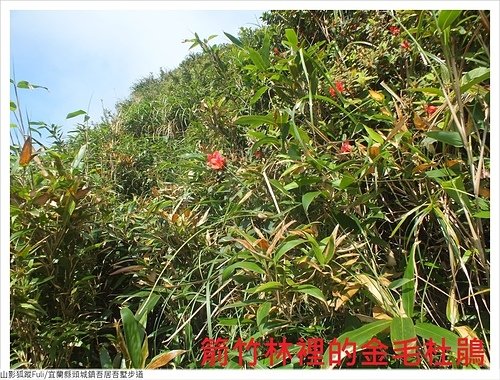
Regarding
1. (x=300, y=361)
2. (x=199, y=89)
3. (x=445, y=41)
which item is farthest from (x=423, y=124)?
(x=199, y=89)

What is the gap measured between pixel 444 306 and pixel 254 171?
0.49 metres

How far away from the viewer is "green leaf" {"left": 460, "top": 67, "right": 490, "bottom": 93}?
759 mm

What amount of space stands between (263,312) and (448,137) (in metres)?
0.46

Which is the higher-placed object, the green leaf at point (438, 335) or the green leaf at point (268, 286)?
the green leaf at point (268, 286)

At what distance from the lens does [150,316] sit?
1028mm

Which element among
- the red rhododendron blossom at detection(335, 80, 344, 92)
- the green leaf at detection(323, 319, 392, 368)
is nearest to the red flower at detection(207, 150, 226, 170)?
the red rhododendron blossom at detection(335, 80, 344, 92)

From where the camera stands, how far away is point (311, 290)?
742 mm

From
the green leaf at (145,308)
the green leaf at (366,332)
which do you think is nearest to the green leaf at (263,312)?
the green leaf at (366,332)

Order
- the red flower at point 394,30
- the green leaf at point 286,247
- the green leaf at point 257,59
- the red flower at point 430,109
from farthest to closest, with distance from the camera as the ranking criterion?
the red flower at point 394,30, the green leaf at point 257,59, the red flower at point 430,109, the green leaf at point 286,247

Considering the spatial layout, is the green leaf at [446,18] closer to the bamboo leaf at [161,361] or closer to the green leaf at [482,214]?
the green leaf at [482,214]

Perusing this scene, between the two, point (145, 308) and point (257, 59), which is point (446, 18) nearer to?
point (257, 59)

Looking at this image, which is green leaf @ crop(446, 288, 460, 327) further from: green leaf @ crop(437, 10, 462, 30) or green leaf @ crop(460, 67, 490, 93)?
green leaf @ crop(437, 10, 462, 30)

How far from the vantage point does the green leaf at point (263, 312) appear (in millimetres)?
750
